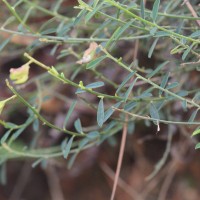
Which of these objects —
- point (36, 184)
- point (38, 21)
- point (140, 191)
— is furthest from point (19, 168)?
point (38, 21)

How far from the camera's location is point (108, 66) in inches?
40.5

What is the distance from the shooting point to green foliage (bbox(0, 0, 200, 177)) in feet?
1.98

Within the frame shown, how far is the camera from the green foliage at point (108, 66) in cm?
60

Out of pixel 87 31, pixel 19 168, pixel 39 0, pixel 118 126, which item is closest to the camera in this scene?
pixel 118 126

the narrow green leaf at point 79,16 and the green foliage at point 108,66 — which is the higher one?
the narrow green leaf at point 79,16

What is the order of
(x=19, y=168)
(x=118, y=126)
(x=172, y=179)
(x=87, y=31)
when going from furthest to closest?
(x=19, y=168) → (x=172, y=179) → (x=87, y=31) → (x=118, y=126)

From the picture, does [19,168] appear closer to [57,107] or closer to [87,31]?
[57,107]

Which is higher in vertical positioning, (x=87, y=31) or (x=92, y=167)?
(x=87, y=31)

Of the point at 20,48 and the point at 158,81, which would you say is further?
the point at 20,48

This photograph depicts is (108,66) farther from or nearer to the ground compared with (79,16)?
nearer to the ground

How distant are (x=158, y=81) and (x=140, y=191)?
641 millimetres

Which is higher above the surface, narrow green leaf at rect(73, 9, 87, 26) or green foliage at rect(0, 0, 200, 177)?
narrow green leaf at rect(73, 9, 87, 26)

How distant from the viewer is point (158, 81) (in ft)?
2.78

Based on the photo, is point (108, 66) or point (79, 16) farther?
point (108, 66)
